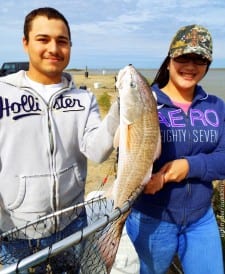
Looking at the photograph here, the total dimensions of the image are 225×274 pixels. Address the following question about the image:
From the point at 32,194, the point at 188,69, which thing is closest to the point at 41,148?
the point at 32,194

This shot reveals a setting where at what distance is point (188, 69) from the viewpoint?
2811 millimetres

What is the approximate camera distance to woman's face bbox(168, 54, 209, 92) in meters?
2.80

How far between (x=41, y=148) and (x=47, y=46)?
2.39 ft

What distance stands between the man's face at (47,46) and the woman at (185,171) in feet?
2.73

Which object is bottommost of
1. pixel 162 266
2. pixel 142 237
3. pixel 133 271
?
pixel 133 271

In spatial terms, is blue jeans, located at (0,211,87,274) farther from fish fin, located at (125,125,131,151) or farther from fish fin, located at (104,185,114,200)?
fish fin, located at (125,125,131,151)

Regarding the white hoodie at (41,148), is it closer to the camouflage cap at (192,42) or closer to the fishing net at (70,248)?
the fishing net at (70,248)

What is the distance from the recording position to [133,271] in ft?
12.5

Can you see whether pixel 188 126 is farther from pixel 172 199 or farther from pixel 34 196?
pixel 34 196

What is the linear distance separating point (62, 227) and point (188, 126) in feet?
4.07

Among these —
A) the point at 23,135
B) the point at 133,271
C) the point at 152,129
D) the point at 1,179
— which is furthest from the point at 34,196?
the point at 133,271

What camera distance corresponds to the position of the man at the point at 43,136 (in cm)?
263

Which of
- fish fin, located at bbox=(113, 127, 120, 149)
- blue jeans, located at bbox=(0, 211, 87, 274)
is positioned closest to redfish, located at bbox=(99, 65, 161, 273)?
fish fin, located at bbox=(113, 127, 120, 149)

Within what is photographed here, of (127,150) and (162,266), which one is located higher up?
(127,150)
